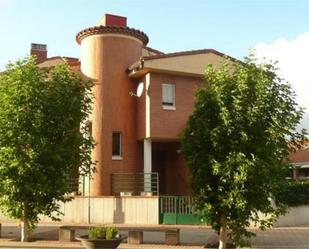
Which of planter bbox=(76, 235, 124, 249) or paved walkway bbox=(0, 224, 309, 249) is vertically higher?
planter bbox=(76, 235, 124, 249)

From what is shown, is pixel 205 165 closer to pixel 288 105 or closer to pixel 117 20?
pixel 288 105

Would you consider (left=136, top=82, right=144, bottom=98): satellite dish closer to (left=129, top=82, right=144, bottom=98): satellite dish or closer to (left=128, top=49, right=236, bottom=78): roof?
(left=129, top=82, right=144, bottom=98): satellite dish

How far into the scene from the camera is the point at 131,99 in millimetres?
27547

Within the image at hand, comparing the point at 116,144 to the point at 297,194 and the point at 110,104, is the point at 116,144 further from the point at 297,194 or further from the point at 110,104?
the point at 297,194

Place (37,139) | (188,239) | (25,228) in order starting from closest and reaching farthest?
(37,139) < (25,228) < (188,239)

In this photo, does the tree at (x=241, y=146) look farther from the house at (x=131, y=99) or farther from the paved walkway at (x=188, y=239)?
the house at (x=131, y=99)

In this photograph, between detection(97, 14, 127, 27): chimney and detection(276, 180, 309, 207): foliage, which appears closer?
detection(276, 180, 309, 207): foliage

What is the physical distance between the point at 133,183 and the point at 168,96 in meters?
4.69

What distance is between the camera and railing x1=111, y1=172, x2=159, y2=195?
84.0 ft

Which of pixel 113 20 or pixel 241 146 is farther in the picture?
pixel 113 20

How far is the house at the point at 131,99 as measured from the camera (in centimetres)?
2595

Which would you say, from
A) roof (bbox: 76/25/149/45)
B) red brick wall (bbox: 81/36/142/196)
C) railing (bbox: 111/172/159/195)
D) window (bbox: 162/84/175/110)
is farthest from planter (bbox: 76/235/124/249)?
roof (bbox: 76/25/149/45)

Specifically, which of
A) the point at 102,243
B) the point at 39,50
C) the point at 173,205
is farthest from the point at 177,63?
the point at 39,50

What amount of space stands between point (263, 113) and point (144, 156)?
41.8 feet
